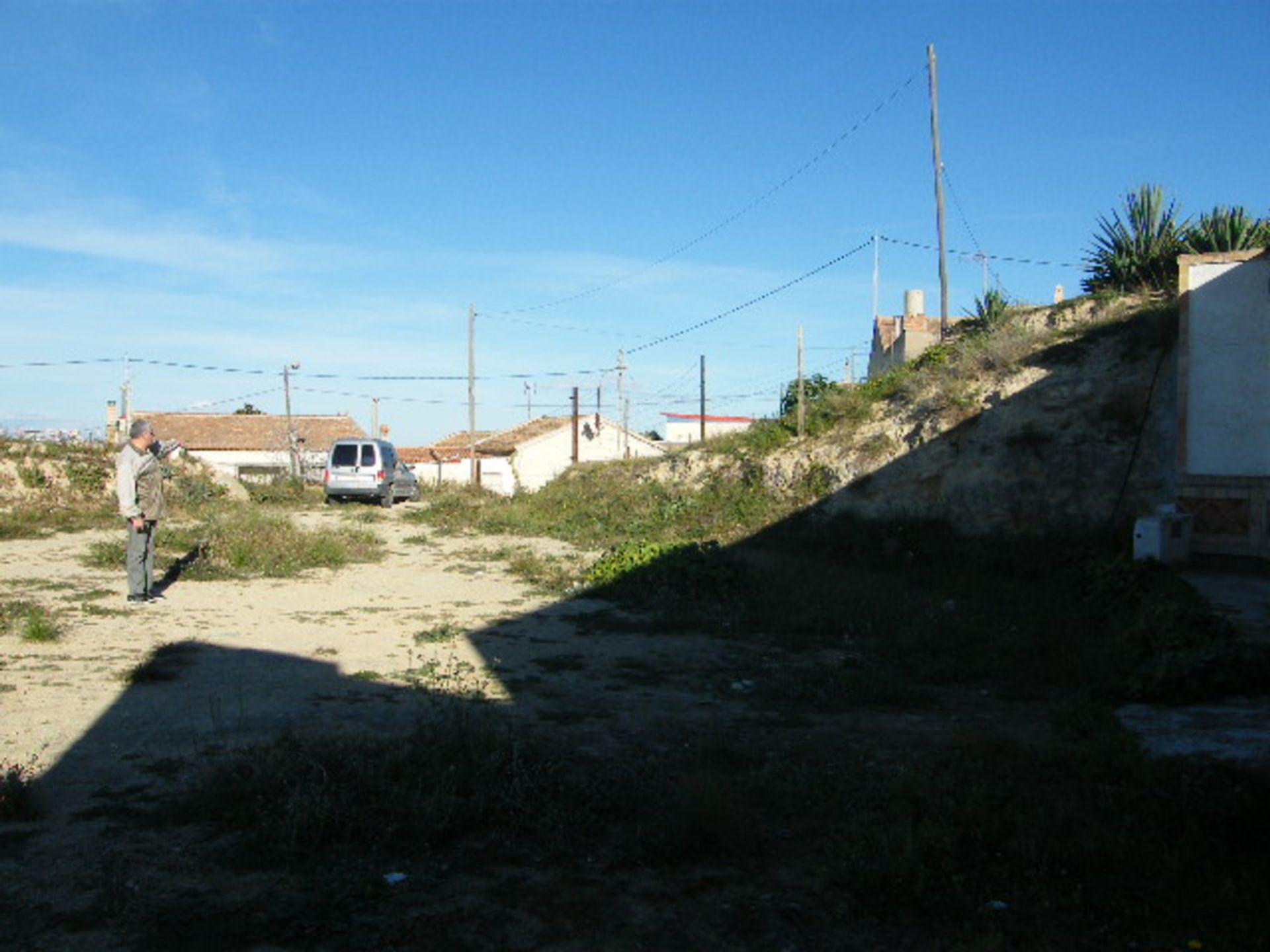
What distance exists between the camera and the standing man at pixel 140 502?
9164mm

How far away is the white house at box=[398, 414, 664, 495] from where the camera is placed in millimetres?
46781

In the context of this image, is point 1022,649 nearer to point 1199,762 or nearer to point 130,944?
point 1199,762

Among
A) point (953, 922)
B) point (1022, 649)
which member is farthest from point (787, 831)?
point (1022, 649)

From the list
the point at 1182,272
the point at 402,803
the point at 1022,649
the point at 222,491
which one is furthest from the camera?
the point at 222,491

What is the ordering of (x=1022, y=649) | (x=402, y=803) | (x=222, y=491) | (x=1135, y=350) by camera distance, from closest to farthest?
(x=402, y=803)
(x=1022, y=649)
(x=1135, y=350)
(x=222, y=491)

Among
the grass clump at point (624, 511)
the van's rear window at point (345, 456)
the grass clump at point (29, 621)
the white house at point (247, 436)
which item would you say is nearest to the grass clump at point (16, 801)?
the grass clump at point (29, 621)

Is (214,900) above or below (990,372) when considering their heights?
below

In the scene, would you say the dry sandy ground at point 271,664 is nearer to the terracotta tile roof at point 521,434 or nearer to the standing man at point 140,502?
the standing man at point 140,502

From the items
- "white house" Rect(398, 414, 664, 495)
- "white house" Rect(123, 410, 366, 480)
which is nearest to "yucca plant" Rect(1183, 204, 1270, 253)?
"white house" Rect(398, 414, 664, 495)

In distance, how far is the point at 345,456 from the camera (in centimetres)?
2398

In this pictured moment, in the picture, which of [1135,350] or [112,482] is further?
[112,482]

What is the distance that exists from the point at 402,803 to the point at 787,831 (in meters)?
1.62

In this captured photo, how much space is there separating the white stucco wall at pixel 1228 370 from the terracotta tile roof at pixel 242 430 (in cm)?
4905

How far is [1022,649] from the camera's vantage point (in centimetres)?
741
